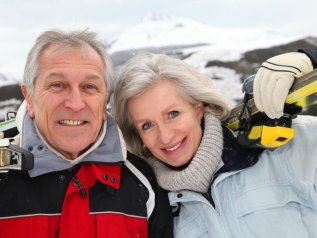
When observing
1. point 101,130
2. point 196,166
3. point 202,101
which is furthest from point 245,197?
point 101,130

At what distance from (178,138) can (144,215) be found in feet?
1.61

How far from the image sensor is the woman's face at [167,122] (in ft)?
7.55

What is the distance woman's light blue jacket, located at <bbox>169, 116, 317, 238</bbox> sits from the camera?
6.78 ft

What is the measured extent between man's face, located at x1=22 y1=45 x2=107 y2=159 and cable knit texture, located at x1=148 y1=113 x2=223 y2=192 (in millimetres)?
529

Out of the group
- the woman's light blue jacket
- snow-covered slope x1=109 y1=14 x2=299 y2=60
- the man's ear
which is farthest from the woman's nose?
snow-covered slope x1=109 y1=14 x2=299 y2=60

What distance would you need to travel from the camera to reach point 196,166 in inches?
88.0

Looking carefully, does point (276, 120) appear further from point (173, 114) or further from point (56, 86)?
point (56, 86)

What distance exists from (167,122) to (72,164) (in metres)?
0.61

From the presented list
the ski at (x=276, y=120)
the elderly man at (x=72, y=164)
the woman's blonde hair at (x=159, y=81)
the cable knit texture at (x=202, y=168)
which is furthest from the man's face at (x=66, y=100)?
the ski at (x=276, y=120)

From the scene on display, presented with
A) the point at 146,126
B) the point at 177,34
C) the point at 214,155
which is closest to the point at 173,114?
the point at 146,126

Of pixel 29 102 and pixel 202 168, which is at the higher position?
pixel 29 102

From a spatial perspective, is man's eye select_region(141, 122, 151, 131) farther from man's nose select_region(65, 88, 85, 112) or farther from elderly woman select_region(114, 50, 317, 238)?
man's nose select_region(65, 88, 85, 112)

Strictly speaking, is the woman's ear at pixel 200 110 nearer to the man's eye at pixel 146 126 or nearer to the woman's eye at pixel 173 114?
the woman's eye at pixel 173 114

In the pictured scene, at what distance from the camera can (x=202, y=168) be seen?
2227 mm
